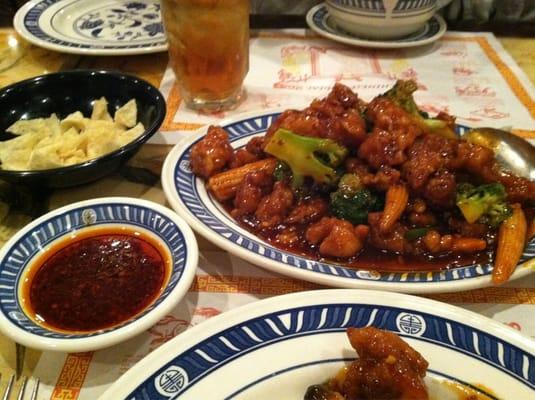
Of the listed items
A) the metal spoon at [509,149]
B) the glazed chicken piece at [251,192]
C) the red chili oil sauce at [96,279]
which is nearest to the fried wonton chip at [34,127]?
the red chili oil sauce at [96,279]

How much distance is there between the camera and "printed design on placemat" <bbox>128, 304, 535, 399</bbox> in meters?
1.08

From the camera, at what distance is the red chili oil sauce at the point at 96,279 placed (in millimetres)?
1304

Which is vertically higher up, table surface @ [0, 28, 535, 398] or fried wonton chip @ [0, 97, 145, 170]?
fried wonton chip @ [0, 97, 145, 170]

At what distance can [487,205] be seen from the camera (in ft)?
5.19

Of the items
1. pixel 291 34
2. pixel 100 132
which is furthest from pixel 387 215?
pixel 291 34

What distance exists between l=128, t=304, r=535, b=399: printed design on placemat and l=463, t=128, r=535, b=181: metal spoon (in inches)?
36.2

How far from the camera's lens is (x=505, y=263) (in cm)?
141

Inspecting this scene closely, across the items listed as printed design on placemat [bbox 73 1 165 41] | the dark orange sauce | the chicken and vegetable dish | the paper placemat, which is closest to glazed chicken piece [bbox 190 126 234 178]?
the chicken and vegetable dish

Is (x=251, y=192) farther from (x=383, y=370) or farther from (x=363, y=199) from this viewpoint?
(x=383, y=370)

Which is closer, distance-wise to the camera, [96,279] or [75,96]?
[96,279]

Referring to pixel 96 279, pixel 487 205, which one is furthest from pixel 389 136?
pixel 96 279

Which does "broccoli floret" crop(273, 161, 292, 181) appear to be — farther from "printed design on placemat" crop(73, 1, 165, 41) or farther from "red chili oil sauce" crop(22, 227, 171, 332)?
"printed design on placemat" crop(73, 1, 165, 41)

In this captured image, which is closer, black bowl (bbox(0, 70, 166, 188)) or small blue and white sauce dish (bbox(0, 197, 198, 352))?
small blue and white sauce dish (bbox(0, 197, 198, 352))

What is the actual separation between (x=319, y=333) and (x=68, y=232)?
0.91 m
